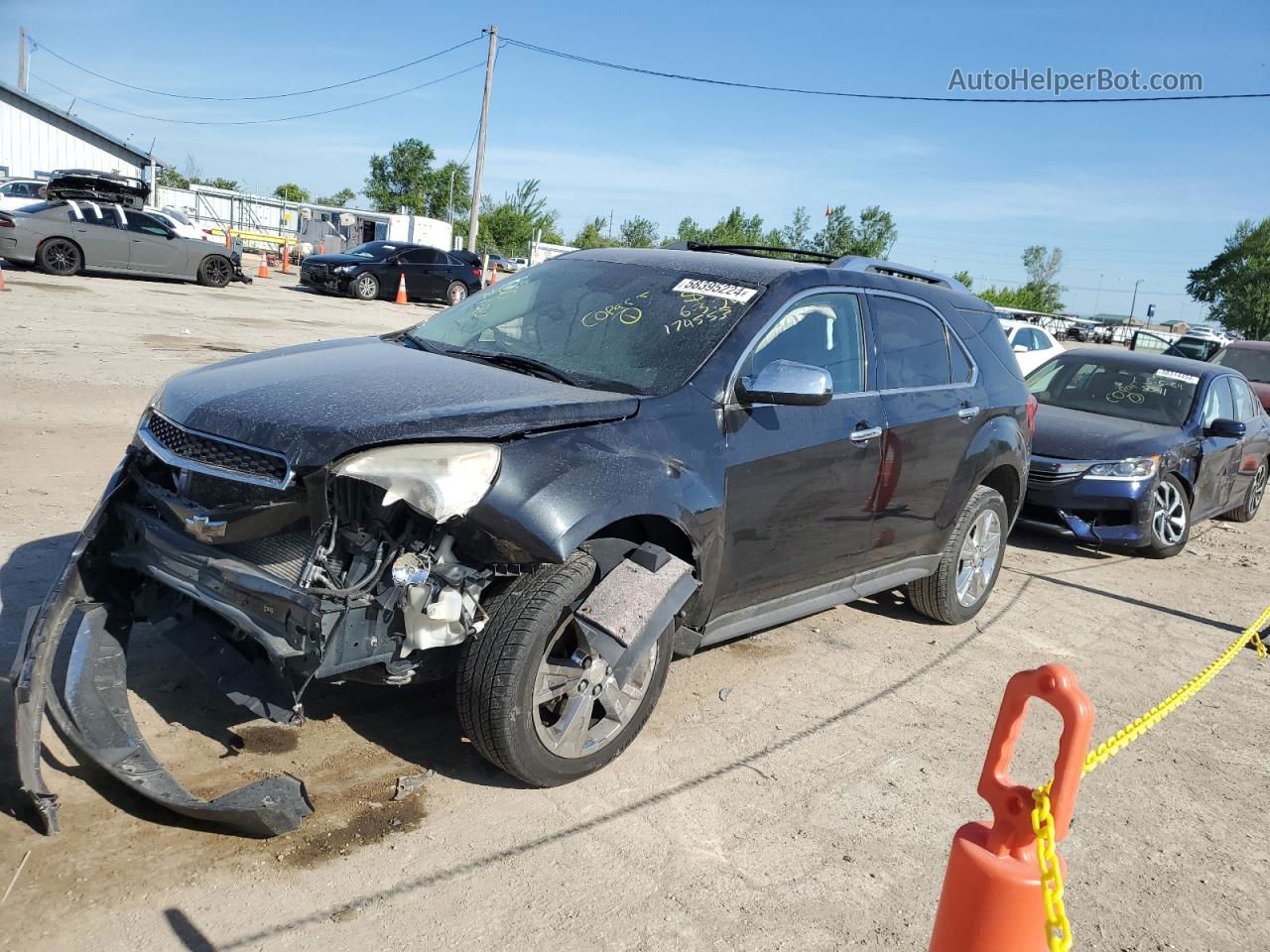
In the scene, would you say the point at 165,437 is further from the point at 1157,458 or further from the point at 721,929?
the point at 1157,458

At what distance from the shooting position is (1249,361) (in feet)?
52.5

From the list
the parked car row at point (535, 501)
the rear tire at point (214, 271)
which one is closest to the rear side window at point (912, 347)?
the parked car row at point (535, 501)

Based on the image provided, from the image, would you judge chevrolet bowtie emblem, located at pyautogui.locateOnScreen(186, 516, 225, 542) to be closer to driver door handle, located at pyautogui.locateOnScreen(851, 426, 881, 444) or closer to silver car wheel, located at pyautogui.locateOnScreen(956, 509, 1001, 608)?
driver door handle, located at pyautogui.locateOnScreen(851, 426, 881, 444)

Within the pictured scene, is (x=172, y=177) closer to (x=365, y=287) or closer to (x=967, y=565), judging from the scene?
(x=365, y=287)

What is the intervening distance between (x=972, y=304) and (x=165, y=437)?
173 inches

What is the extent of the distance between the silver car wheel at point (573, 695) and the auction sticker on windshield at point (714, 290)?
63.3 inches

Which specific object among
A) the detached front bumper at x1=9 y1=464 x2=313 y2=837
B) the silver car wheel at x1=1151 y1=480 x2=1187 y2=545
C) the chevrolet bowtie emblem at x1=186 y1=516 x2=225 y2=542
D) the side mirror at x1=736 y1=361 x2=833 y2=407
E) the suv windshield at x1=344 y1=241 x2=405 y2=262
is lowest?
the detached front bumper at x1=9 y1=464 x2=313 y2=837

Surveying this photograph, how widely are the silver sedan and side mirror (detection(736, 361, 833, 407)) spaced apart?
18.9m

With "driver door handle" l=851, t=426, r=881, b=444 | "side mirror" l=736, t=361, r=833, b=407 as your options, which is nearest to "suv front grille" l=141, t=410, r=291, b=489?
"side mirror" l=736, t=361, r=833, b=407

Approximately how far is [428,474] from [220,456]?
2.41 feet

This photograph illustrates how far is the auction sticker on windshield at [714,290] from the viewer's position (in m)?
4.40

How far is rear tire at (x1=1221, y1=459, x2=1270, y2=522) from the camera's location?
10329mm

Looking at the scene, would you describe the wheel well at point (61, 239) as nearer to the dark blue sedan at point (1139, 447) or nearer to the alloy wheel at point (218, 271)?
the alloy wheel at point (218, 271)

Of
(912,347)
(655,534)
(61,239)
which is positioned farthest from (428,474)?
(61,239)
